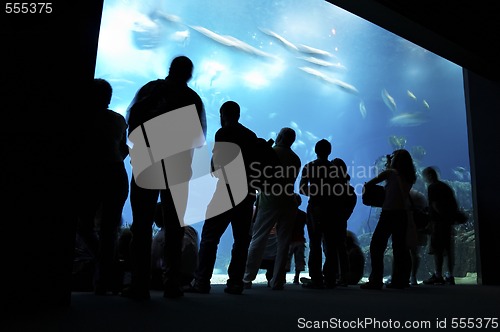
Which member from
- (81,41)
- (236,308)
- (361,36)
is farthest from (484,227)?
(361,36)

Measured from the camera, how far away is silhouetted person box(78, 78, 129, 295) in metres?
2.48

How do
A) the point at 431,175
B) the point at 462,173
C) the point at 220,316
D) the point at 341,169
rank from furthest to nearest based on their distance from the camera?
the point at 462,173, the point at 431,175, the point at 341,169, the point at 220,316

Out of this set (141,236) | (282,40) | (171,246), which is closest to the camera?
(141,236)

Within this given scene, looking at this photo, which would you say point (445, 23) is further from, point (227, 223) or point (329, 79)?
point (329, 79)

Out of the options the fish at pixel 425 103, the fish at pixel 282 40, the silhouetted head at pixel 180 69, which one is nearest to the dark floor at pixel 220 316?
the silhouetted head at pixel 180 69

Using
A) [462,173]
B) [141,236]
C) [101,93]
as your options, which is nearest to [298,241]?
[141,236]

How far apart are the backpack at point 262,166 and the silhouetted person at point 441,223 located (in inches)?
120

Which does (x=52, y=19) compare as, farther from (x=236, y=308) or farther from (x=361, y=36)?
(x=361, y=36)

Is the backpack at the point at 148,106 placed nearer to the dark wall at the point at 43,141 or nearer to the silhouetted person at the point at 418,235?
the dark wall at the point at 43,141

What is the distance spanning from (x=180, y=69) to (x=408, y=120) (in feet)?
156

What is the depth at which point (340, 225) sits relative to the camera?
13.4 ft

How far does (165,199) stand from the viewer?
2453 millimetres

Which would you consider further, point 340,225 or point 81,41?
point 340,225

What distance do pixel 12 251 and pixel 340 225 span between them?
121 inches
